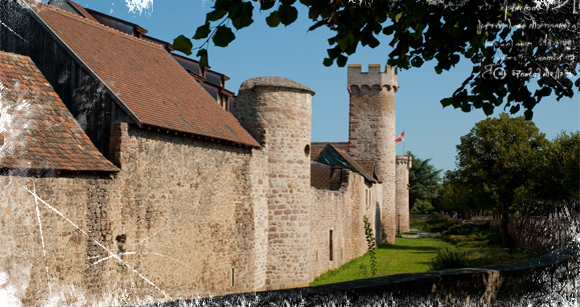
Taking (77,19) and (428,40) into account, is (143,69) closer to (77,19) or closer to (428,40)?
(77,19)

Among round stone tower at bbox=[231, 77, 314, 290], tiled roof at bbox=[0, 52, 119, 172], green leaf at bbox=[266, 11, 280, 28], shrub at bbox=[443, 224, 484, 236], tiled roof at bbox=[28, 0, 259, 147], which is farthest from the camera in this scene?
shrub at bbox=[443, 224, 484, 236]

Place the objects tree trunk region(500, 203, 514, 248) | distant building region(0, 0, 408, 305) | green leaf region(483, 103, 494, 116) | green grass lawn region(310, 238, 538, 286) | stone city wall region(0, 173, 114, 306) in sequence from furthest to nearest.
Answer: tree trunk region(500, 203, 514, 248), green grass lawn region(310, 238, 538, 286), distant building region(0, 0, 408, 305), stone city wall region(0, 173, 114, 306), green leaf region(483, 103, 494, 116)

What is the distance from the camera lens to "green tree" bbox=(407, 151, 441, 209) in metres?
87.3

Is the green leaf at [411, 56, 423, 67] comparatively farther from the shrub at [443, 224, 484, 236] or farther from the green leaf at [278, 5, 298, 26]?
the shrub at [443, 224, 484, 236]

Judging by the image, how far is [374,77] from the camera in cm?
4347

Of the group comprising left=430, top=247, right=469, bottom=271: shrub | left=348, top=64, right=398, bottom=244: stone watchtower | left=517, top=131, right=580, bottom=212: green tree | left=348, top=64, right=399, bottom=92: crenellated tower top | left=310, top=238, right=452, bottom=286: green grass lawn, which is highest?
left=348, top=64, right=399, bottom=92: crenellated tower top

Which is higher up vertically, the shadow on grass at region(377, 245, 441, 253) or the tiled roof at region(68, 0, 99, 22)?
the tiled roof at region(68, 0, 99, 22)

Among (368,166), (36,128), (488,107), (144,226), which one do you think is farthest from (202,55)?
(368,166)

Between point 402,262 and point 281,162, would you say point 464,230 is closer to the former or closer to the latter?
point 402,262

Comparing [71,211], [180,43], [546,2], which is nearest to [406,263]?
[71,211]

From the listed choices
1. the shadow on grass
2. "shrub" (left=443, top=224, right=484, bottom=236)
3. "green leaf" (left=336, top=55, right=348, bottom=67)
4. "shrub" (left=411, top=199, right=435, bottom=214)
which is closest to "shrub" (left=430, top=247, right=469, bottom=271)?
the shadow on grass

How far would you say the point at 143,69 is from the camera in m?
17.4

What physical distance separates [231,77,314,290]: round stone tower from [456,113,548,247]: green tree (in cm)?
2060

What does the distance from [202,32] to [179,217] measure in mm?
10146
